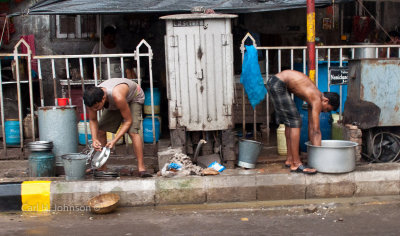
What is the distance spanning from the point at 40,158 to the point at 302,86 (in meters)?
3.67

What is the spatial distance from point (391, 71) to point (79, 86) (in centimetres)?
541

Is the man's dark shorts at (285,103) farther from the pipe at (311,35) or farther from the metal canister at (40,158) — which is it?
the metal canister at (40,158)

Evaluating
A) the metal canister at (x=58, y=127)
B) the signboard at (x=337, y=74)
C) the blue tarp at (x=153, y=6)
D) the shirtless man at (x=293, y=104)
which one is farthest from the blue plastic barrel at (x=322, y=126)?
the metal canister at (x=58, y=127)

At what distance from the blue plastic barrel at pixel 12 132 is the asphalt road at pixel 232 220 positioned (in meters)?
2.53

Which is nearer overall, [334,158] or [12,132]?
[334,158]

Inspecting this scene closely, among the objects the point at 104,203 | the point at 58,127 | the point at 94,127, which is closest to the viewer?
the point at 104,203

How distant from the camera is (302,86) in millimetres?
6438

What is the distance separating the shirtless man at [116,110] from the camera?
6.00m

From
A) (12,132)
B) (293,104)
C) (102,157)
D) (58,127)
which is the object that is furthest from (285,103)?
(12,132)

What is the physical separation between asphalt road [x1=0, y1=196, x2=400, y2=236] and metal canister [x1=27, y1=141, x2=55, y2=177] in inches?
36.5

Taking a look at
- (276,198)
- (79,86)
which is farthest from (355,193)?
(79,86)

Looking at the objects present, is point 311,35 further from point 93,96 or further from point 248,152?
point 93,96

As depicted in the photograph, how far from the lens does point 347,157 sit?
6148mm

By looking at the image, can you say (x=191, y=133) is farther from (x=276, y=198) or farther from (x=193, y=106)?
(x=276, y=198)
